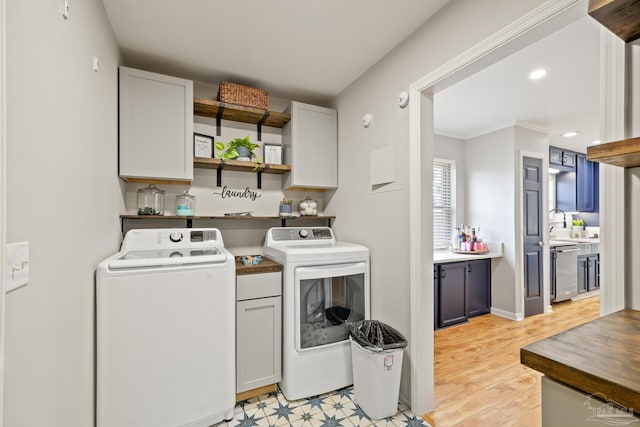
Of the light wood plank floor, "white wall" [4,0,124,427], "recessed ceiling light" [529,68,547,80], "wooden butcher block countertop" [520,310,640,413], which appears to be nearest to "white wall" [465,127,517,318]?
the light wood plank floor

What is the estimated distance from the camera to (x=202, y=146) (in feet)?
8.04

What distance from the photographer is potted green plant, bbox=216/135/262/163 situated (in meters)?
2.51

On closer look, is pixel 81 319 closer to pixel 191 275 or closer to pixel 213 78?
pixel 191 275

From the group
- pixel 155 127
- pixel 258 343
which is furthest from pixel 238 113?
pixel 258 343

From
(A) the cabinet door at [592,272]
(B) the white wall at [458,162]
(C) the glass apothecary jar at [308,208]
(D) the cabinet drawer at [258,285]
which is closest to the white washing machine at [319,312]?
(D) the cabinet drawer at [258,285]

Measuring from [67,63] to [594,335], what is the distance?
1.92m

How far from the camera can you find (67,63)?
1143 millimetres

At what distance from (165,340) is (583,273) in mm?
5774

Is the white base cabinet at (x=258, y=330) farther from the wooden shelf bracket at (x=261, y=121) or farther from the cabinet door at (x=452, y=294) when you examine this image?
the cabinet door at (x=452, y=294)

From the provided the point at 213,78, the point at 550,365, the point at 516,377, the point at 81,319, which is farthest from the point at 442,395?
the point at 213,78

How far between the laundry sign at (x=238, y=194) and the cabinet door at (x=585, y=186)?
17.6 feet

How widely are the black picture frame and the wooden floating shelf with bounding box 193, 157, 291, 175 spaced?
83mm

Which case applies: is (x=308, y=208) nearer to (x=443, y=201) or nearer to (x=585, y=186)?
(x=443, y=201)

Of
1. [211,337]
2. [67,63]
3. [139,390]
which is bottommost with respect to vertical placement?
[139,390]
